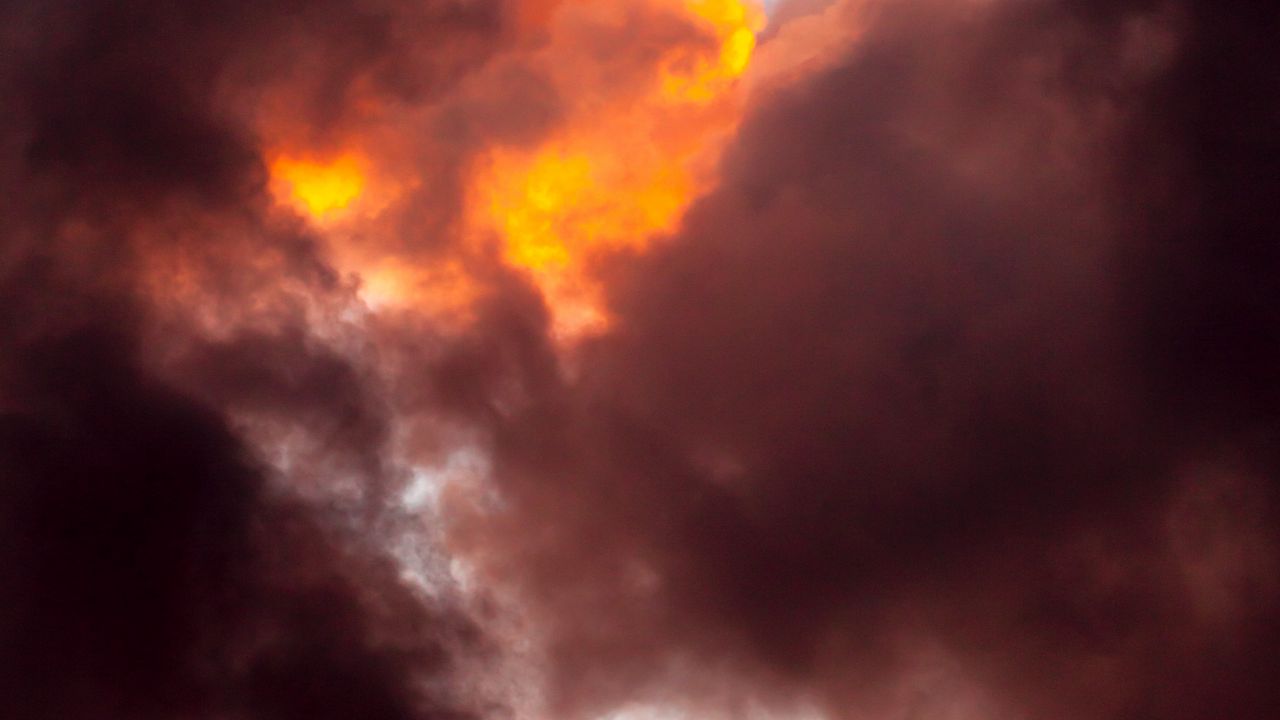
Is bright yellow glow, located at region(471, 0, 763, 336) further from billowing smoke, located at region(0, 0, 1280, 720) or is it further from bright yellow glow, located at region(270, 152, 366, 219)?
Answer: bright yellow glow, located at region(270, 152, 366, 219)

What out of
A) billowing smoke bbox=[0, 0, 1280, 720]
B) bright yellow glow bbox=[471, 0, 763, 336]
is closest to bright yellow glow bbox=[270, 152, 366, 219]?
billowing smoke bbox=[0, 0, 1280, 720]

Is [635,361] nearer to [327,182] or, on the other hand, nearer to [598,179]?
[598,179]

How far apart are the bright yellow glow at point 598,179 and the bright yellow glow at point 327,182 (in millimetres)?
3934

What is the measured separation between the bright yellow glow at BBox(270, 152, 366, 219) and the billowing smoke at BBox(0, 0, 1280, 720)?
0.09 meters

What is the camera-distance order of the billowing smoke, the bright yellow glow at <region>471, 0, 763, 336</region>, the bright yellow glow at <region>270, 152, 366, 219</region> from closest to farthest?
the billowing smoke
the bright yellow glow at <region>270, 152, 366, 219</region>
the bright yellow glow at <region>471, 0, 763, 336</region>

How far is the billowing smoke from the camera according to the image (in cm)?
3425

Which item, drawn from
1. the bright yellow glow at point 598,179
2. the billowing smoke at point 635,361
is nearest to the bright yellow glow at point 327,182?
the billowing smoke at point 635,361

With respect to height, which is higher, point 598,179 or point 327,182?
point 327,182

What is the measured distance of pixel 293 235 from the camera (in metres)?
37.5

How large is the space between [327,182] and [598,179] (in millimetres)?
8777

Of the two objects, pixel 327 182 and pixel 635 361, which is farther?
pixel 327 182

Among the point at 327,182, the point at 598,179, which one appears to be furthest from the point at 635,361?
the point at 327,182

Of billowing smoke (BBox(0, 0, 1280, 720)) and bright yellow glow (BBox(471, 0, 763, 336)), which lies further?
bright yellow glow (BBox(471, 0, 763, 336))

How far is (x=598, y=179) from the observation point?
39094mm
